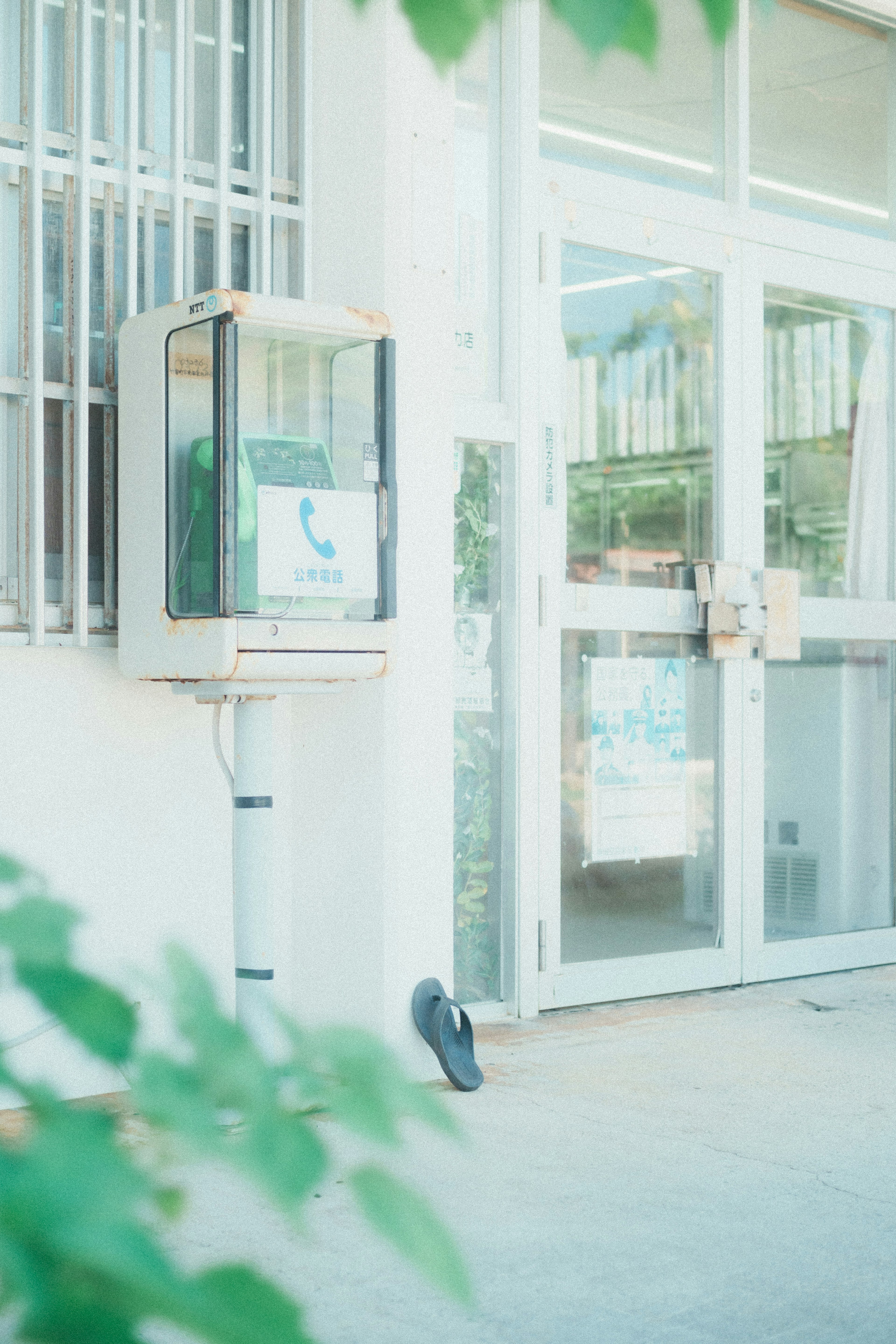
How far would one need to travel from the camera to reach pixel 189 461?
3359 mm

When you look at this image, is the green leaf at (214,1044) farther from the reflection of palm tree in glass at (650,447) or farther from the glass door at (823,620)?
the glass door at (823,620)

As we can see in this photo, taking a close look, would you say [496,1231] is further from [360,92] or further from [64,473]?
[360,92]

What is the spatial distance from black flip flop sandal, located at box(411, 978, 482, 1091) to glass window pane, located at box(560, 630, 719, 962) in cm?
88

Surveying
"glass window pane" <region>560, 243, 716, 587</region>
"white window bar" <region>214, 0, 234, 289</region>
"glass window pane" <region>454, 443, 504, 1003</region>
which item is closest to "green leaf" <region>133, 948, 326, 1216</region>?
"white window bar" <region>214, 0, 234, 289</region>

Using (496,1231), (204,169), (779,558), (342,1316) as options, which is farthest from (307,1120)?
(779,558)

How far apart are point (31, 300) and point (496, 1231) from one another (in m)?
2.17

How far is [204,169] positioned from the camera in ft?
12.3

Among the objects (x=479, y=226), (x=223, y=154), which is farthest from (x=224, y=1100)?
(x=479, y=226)

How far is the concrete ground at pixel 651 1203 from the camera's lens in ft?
7.63

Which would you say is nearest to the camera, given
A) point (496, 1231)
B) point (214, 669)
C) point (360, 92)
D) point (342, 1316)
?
point (342, 1316)

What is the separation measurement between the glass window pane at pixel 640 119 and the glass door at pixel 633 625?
0.68 feet

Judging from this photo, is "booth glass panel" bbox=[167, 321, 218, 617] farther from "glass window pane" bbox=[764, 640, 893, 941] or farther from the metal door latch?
"glass window pane" bbox=[764, 640, 893, 941]

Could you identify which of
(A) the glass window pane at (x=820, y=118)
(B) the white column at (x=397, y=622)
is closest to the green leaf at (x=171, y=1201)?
(B) the white column at (x=397, y=622)

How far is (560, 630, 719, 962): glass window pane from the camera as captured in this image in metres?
4.58
